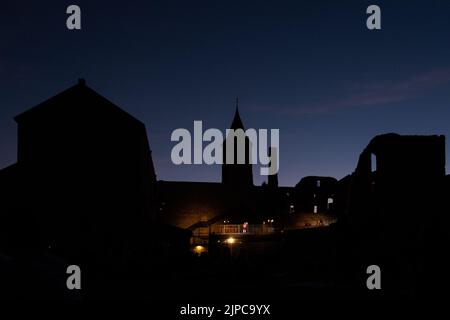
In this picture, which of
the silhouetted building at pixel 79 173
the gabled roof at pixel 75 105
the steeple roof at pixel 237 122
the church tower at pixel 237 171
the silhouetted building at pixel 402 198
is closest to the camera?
the silhouetted building at pixel 402 198

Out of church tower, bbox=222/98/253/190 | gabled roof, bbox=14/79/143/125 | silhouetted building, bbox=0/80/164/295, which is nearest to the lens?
silhouetted building, bbox=0/80/164/295

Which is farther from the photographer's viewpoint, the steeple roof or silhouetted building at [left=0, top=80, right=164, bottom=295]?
the steeple roof

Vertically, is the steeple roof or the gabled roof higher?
the steeple roof

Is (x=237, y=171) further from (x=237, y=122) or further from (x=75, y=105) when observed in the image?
(x=75, y=105)

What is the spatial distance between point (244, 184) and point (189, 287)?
61.1m

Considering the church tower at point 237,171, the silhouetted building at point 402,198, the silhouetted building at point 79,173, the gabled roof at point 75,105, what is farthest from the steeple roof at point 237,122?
the silhouetted building at point 402,198

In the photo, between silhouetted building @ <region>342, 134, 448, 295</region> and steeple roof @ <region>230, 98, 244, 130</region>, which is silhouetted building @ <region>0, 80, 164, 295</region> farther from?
Answer: steeple roof @ <region>230, 98, 244, 130</region>

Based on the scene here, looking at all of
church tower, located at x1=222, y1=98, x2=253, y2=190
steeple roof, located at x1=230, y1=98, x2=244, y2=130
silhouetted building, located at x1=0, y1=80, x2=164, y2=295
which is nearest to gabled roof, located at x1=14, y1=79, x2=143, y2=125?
silhouetted building, located at x1=0, y1=80, x2=164, y2=295

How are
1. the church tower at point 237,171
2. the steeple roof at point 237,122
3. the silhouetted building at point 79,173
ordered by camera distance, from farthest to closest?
the steeple roof at point 237,122 < the church tower at point 237,171 < the silhouetted building at point 79,173

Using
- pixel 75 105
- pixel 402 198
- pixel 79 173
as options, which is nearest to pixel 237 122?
pixel 75 105

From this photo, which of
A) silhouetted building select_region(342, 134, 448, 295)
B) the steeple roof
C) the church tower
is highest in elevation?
the steeple roof

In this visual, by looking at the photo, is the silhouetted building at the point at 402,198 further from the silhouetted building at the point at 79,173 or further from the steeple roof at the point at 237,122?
the steeple roof at the point at 237,122

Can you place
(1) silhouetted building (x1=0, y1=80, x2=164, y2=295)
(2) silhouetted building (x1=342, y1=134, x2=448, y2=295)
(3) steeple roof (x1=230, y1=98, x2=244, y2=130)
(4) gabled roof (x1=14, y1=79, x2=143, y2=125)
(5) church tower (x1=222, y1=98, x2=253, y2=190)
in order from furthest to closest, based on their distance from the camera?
(3) steeple roof (x1=230, y1=98, x2=244, y2=130) < (5) church tower (x1=222, y1=98, x2=253, y2=190) < (4) gabled roof (x1=14, y1=79, x2=143, y2=125) < (1) silhouetted building (x1=0, y1=80, x2=164, y2=295) < (2) silhouetted building (x1=342, y1=134, x2=448, y2=295)

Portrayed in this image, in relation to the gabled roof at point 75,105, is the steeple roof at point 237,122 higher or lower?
higher
